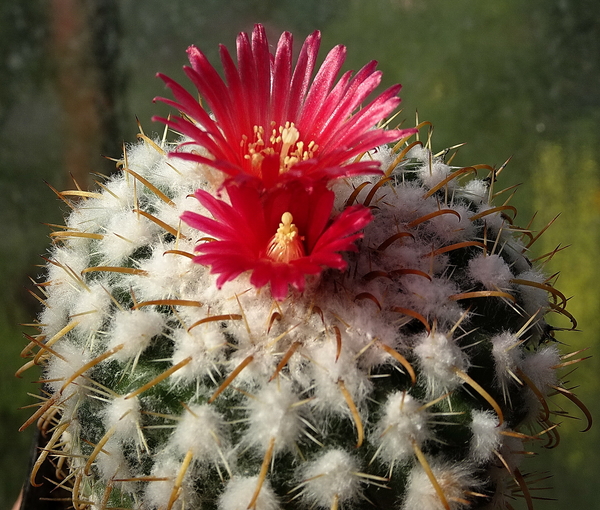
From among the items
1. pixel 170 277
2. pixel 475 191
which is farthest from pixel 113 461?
pixel 475 191

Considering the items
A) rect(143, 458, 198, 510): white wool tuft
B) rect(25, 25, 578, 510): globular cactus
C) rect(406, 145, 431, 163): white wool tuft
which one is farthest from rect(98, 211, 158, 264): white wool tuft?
rect(406, 145, 431, 163): white wool tuft

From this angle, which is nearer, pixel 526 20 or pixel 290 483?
pixel 290 483

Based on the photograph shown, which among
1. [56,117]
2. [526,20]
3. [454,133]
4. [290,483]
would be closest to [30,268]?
[56,117]

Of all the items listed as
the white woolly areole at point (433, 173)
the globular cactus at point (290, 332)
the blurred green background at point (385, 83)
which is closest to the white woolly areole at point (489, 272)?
the globular cactus at point (290, 332)

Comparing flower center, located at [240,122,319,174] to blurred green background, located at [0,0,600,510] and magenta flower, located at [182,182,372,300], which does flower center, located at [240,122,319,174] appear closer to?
magenta flower, located at [182,182,372,300]

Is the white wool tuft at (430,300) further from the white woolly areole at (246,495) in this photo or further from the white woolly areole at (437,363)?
the white woolly areole at (246,495)

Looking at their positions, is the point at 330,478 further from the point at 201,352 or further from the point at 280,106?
the point at 280,106

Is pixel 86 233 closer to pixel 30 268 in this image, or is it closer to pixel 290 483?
pixel 290 483
